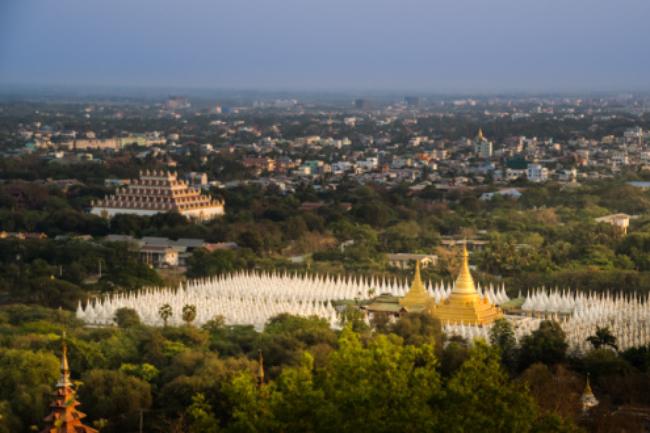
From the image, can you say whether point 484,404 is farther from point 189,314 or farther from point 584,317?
point 584,317

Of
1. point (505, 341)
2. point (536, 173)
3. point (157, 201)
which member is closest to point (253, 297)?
point (505, 341)

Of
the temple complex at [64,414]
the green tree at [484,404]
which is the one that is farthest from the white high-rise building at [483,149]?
the green tree at [484,404]

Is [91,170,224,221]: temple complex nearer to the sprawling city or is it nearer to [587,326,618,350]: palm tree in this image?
the sprawling city

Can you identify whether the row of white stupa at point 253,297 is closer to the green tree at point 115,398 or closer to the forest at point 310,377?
the forest at point 310,377

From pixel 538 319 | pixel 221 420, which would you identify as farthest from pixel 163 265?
pixel 221 420

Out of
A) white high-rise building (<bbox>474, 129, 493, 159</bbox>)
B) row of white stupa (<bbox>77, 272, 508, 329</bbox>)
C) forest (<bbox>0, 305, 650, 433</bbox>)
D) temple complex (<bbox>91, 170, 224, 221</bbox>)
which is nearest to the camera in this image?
forest (<bbox>0, 305, 650, 433</bbox>)

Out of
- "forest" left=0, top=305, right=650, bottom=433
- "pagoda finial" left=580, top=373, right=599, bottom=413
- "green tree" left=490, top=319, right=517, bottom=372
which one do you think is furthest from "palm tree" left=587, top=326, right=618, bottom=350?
"pagoda finial" left=580, top=373, right=599, bottom=413
